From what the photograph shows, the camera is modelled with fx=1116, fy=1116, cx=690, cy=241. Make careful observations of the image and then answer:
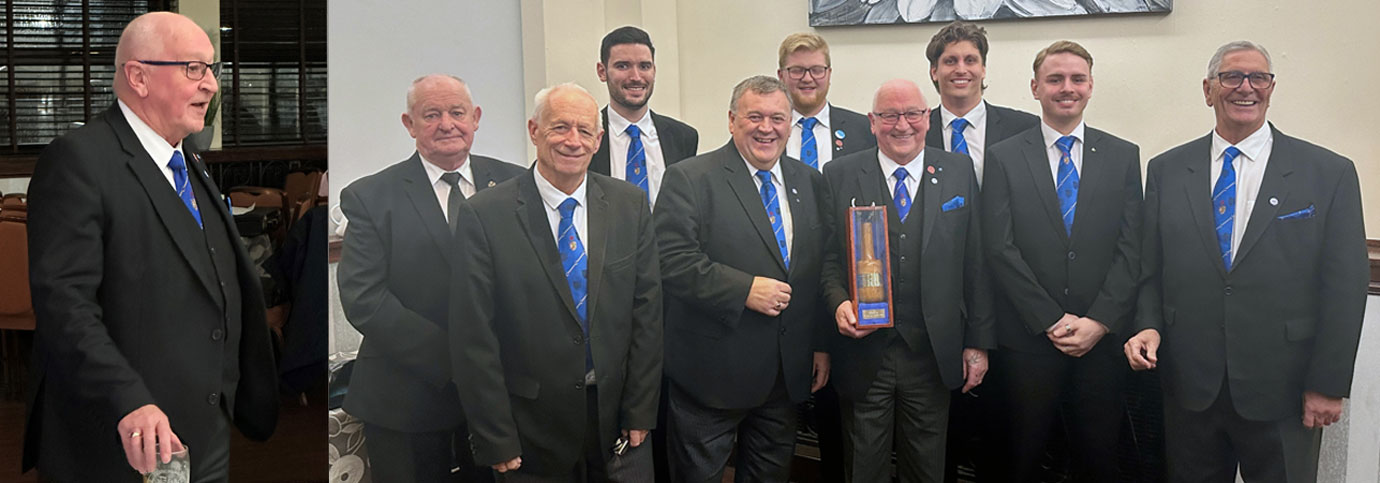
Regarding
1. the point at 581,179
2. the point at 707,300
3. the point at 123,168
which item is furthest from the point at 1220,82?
the point at 123,168

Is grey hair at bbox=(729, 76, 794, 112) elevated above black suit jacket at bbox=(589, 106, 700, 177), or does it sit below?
above

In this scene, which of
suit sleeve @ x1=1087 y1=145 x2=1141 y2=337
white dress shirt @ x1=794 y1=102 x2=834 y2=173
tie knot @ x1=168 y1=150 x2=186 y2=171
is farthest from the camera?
white dress shirt @ x1=794 y1=102 x2=834 y2=173

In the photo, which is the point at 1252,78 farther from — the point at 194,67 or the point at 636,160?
the point at 194,67

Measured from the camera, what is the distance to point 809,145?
11.7ft

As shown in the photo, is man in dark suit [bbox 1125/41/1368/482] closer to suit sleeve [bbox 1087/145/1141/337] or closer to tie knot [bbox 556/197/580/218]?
suit sleeve [bbox 1087/145/1141/337]

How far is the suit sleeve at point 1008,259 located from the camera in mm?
3400

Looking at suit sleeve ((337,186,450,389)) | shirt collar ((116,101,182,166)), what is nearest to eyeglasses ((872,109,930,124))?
suit sleeve ((337,186,450,389))

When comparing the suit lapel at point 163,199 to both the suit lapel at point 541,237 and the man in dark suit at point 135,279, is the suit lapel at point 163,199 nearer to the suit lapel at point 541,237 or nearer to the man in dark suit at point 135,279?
the man in dark suit at point 135,279

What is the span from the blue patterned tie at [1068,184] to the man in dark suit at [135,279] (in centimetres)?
233

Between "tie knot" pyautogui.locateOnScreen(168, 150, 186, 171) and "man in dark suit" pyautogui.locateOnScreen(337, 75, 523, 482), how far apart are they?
62cm

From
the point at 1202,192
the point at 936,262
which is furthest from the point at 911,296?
the point at 1202,192

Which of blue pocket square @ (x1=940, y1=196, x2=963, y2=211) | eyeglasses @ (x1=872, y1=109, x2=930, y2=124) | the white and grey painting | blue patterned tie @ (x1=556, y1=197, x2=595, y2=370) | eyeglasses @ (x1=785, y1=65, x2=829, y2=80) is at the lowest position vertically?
blue patterned tie @ (x1=556, y1=197, x2=595, y2=370)

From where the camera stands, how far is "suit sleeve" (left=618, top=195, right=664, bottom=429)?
328cm

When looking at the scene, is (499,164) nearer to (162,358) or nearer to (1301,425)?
(162,358)
